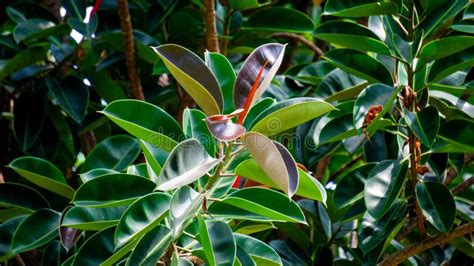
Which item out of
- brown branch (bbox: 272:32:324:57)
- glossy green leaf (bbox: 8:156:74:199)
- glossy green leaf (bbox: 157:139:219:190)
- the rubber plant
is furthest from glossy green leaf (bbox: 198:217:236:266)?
brown branch (bbox: 272:32:324:57)

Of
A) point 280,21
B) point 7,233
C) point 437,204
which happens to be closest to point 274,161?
point 437,204

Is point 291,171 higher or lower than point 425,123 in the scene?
higher

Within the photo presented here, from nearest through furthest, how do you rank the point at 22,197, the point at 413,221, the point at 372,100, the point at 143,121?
the point at 143,121, the point at 372,100, the point at 22,197, the point at 413,221

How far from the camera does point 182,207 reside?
1.22m

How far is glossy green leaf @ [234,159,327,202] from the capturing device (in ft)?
4.09

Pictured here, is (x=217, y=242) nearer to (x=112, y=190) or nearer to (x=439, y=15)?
(x=112, y=190)

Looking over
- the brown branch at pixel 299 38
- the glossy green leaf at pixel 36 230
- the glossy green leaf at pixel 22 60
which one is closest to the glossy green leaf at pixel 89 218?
the glossy green leaf at pixel 36 230

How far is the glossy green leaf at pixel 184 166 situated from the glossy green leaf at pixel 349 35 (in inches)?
25.0

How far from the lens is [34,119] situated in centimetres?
205

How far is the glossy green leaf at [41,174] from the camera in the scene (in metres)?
1.65

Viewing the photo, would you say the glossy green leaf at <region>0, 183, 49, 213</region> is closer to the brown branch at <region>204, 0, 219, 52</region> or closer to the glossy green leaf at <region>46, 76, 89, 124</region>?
the glossy green leaf at <region>46, 76, 89, 124</region>

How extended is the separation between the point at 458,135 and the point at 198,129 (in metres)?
0.53

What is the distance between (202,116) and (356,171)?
0.45 m

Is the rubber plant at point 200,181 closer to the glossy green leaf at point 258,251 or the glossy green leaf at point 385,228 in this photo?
the glossy green leaf at point 258,251
